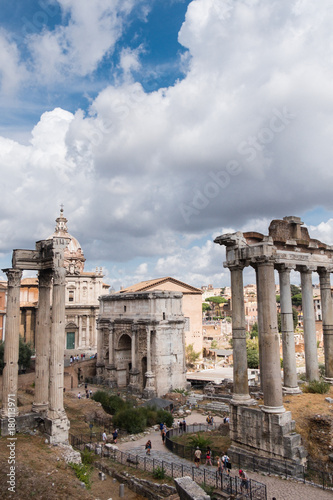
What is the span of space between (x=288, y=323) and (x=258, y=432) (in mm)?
4545

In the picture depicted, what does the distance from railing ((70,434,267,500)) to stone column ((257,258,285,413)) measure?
8.10 ft

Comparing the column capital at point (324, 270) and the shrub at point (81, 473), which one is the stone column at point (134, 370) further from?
the shrub at point (81, 473)

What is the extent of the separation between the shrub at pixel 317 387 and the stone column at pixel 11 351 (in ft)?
39.4

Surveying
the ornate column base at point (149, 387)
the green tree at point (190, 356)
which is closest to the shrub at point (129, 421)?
the ornate column base at point (149, 387)

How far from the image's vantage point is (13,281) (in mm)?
16484

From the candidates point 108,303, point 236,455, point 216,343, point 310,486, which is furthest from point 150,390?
point 216,343

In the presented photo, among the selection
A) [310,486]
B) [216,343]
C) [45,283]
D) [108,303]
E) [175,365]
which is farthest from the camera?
[216,343]

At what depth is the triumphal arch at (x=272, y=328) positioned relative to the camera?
1303cm

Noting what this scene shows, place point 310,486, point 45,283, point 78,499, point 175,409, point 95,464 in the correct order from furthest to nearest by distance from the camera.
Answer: point 175,409 < point 45,283 < point 95,464 < point 310,486 < point 78,499

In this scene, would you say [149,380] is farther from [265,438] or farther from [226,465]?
[265,438]

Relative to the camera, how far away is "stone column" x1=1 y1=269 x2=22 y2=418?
15.7m

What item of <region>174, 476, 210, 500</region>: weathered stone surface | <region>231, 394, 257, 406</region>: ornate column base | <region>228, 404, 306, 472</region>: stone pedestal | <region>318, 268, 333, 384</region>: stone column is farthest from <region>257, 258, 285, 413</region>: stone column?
Answer: <region>174, 476, 210, 500</region>: weathered stone surface

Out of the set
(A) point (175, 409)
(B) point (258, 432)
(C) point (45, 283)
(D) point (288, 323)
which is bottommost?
(A) point (175, 409)

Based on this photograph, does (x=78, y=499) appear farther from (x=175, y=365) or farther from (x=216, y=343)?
(x=216, y=343)
